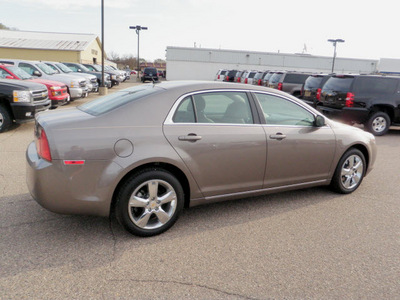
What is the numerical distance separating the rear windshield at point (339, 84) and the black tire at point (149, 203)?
25.7 feet

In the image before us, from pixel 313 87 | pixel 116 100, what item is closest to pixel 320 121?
pixel 116 100

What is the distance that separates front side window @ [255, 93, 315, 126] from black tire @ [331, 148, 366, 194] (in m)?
0.83

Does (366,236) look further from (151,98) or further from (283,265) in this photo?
(151,98)

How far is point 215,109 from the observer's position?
3971 millimetres

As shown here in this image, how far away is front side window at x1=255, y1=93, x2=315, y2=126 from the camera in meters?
4.15

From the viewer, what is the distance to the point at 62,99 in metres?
10.6

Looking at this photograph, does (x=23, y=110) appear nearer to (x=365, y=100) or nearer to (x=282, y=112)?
(x=282, y=112)

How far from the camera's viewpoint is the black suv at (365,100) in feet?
31.8

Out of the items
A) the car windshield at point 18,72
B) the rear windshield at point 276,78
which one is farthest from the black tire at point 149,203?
the rear windshield at point 276,78

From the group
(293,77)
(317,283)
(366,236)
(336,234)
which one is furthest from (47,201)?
(293,77)

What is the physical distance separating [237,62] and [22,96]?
137 feet

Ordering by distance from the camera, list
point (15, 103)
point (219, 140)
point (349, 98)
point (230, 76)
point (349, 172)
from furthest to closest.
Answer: point (230, 76)
point (349, 98)
point (15, 103)
point (349, 172)
point (219, 140)

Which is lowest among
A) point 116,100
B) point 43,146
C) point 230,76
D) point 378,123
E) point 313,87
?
point 378,123

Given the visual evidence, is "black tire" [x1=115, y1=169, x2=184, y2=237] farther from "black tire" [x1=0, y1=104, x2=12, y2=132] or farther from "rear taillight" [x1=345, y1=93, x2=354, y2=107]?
"rear taillight" [x1=345, y1=93, x2=354, y2=107]
